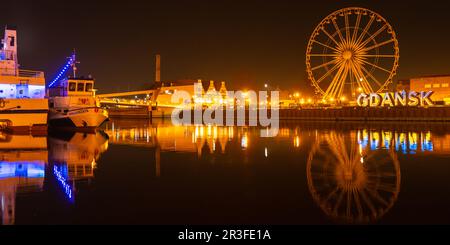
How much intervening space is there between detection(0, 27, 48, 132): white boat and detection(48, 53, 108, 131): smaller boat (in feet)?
7.01

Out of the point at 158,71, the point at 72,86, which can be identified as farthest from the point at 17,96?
the point at 158,71

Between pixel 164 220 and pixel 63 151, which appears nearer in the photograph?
pixel 164 220

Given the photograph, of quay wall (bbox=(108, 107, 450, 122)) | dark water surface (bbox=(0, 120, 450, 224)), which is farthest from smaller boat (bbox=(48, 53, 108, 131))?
quay wall (bbox=(108, 107, 450, 122))

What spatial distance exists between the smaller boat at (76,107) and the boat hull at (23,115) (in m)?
3.50

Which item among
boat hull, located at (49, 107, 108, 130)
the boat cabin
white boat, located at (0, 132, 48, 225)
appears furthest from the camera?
the boat cabin

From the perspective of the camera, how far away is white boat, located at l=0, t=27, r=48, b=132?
1110 inches

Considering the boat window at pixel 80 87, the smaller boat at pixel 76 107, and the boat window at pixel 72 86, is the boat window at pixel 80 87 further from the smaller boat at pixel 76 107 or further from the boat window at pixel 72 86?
the boat window at pixel 72 86

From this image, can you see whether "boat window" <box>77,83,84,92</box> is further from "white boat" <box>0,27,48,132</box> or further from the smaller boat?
"white boat" <box>0,27,48,132</box>

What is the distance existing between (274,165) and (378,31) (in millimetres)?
38122

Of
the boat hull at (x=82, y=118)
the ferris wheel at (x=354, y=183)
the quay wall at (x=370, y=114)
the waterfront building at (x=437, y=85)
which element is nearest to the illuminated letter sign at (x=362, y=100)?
the quay wall at (x=370, y=114)

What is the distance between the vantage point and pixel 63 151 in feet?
55.9
